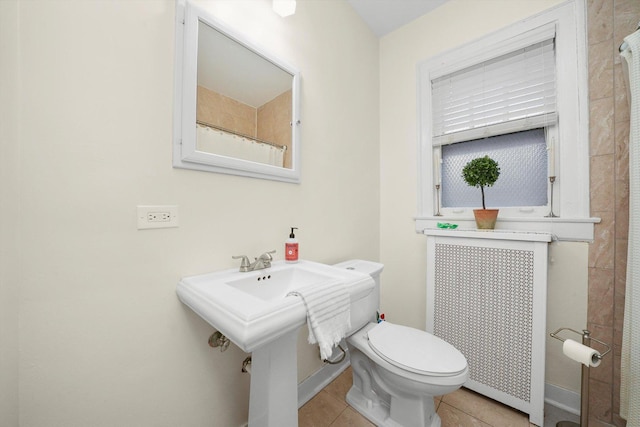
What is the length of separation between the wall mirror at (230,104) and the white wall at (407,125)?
0.98 metres

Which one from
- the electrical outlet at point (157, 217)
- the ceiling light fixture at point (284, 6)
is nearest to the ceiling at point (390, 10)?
the ceiling light fixture at point (284, 6)

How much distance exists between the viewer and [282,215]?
1261mm

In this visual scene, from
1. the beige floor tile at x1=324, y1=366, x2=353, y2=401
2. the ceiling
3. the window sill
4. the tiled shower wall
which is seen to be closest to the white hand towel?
the beige floor tile at x1=324, y1=366, x2=353, y2=401

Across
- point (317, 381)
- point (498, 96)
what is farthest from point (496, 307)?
point (498, 96)

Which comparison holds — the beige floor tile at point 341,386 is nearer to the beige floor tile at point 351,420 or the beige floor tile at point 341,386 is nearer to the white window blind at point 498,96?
the beige floor tile at point 351,420

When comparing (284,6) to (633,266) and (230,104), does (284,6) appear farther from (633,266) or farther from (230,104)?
(633,266)

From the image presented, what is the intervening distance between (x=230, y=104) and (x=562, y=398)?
235cm

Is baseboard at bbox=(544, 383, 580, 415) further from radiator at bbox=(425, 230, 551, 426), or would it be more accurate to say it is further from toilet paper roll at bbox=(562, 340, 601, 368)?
toilet paper roll at bbox=(562, 340, 601, 368)

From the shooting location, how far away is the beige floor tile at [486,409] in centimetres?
121

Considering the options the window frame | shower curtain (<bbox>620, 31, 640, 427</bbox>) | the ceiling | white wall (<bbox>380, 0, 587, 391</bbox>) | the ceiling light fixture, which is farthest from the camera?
the ceiling

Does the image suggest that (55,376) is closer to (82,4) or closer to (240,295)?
(240,295)

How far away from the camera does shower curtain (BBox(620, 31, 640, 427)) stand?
950 mm

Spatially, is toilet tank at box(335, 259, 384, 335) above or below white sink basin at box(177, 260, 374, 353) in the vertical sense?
below

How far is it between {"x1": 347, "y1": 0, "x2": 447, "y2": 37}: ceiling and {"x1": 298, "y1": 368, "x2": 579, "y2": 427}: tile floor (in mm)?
2657
